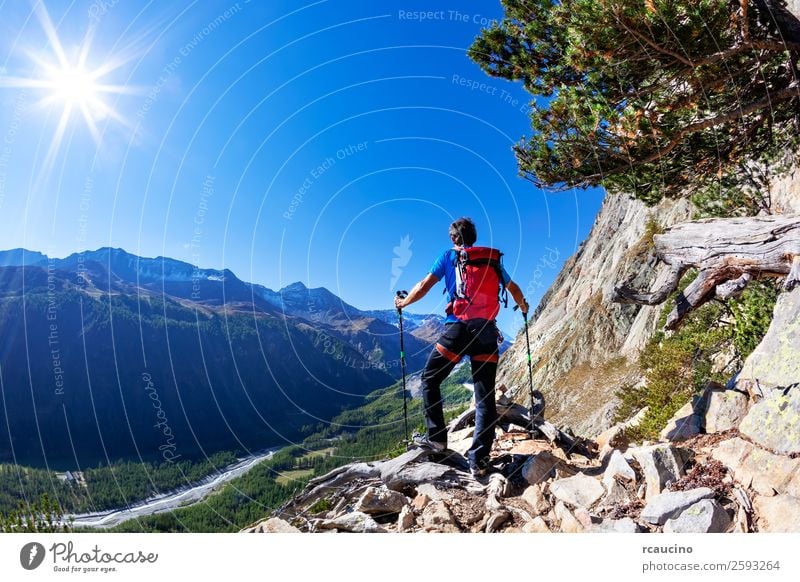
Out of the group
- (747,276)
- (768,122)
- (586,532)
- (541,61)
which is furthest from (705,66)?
(586,532)

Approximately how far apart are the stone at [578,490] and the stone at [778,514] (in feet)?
4.70

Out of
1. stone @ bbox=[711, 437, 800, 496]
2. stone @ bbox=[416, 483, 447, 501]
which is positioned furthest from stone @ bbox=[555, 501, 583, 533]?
stone @ bbox=[711, 437, 800, 496]

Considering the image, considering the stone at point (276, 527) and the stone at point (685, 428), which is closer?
the stone at point (276, 527)

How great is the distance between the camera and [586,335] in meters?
58.5

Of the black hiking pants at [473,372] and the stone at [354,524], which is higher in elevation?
the black hiking pants at [473,372]

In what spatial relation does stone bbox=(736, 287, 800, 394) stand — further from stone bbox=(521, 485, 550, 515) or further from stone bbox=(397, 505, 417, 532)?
stone bbox=(397, 505, 417, 532)

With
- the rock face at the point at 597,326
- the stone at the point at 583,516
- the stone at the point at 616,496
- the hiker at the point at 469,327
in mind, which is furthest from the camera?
the rock face at the point at 597,326

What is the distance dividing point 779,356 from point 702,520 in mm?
2487

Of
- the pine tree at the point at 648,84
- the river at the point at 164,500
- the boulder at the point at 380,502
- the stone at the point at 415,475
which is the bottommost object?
the river at the point at 164,500

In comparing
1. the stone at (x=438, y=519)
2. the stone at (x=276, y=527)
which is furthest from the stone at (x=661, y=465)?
the stone at (x=276, y=527)

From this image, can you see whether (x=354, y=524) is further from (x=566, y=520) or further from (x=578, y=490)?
(x=578, y=490)

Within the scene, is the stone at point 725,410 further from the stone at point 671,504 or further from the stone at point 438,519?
the stone at point 438,519

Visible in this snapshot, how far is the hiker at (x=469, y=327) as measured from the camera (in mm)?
6051

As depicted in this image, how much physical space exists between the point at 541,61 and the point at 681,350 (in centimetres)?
983
